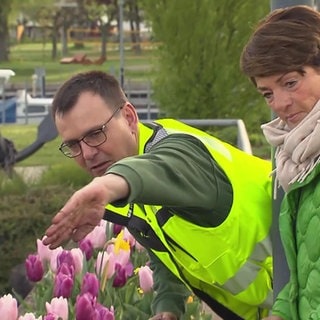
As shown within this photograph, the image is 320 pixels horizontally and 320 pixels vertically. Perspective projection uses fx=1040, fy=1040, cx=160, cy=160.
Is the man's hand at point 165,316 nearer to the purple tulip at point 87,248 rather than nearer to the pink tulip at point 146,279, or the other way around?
the pink tulip at point 146,279

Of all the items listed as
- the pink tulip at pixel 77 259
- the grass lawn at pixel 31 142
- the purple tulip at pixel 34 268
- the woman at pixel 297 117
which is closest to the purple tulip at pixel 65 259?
the pink tulip at pixel 77 259

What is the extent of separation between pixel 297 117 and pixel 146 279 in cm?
177

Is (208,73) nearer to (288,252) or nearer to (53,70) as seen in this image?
(288,252)

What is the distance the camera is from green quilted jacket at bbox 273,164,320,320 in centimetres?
220

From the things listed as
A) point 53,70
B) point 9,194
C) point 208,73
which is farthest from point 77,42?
point 9,194

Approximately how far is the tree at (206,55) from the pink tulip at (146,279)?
9221mm

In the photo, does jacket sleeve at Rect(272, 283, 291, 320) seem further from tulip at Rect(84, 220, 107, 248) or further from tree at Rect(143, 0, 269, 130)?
tree at Rect(143, 0, 269, 130)

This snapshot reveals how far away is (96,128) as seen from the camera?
253 cm

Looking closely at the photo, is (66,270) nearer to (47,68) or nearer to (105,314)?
(105,314)

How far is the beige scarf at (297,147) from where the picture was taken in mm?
2225

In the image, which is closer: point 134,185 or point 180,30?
point 134,185

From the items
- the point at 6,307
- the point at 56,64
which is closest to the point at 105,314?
the point at 6,307

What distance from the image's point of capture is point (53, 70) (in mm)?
42219

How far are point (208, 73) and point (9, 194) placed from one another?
18.6ft
